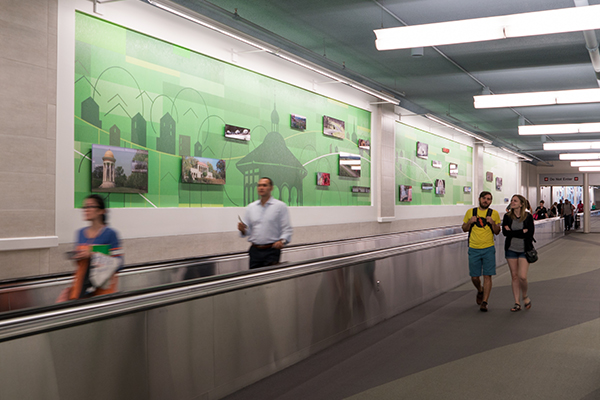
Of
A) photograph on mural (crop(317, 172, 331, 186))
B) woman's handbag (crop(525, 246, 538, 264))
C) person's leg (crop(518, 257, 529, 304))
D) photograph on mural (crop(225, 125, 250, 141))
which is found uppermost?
photograph on mural (crop(225, 125, 250, 141))

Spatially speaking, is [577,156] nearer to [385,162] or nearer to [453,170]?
[453,170]

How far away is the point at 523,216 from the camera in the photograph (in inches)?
318

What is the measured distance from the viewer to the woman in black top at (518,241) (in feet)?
26.3

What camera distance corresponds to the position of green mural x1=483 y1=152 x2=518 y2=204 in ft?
93.9

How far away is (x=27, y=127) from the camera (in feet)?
21.5

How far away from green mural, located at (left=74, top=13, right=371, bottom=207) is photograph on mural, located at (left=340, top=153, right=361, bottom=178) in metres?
0.95

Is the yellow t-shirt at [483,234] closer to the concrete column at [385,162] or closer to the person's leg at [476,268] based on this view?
the person's leg at [476,268]

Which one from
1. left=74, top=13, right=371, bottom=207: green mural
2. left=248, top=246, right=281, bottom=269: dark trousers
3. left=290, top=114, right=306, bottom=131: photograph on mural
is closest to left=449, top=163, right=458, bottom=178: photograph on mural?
left=74, top=13, right=371, bottom=207: green mural

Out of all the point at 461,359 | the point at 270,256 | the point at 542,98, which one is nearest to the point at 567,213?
the point at 542,98

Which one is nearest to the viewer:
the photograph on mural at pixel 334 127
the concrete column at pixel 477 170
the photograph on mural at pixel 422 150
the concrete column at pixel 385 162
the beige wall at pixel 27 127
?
the beige wall at pixel 27 127

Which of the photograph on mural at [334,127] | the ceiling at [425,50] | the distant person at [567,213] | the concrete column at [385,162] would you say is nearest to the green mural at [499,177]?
the distant person at [567,213]

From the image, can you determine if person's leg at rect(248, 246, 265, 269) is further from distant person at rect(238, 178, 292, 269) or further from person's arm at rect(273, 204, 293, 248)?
person's arm at rect(273, 204, 293, 248)

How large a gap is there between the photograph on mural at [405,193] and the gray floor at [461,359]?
9.31 metres

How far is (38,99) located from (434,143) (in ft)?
56.2
